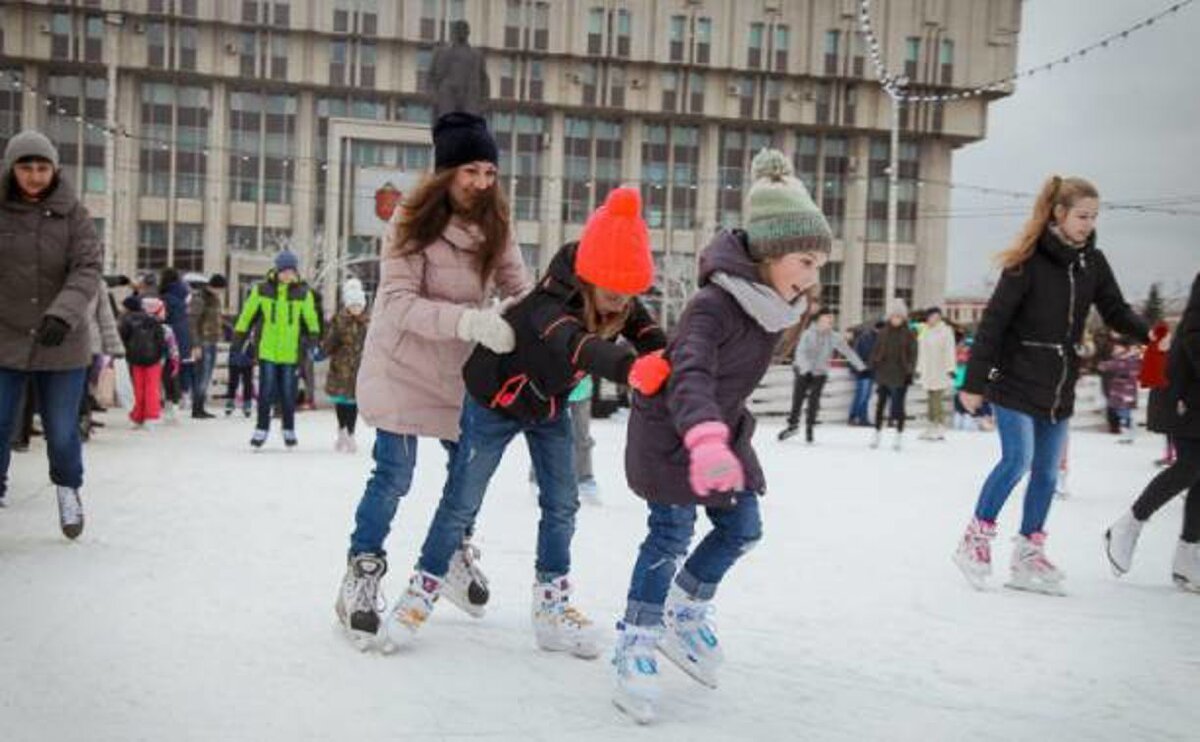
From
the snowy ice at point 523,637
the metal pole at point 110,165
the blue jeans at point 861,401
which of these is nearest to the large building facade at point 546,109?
the metal pole at point 110,165

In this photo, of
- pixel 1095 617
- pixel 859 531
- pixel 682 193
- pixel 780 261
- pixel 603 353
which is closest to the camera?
pixel 603 353

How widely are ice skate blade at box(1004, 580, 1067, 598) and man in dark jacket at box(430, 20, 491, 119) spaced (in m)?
4.55

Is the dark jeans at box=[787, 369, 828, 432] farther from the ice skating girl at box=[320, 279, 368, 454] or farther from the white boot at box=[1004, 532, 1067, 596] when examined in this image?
the white boot at box=[1004, 532, 1067, 596]

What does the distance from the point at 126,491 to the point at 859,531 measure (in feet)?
13.0

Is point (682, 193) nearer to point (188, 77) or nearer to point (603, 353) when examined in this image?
point (188, 77)

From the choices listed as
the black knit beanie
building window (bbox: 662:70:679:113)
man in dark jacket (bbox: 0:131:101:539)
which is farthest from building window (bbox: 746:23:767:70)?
the black knit beanie

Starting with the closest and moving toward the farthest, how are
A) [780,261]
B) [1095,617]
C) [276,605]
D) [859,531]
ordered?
[780,261] → [276,605] → [1095,617] → [859,531]

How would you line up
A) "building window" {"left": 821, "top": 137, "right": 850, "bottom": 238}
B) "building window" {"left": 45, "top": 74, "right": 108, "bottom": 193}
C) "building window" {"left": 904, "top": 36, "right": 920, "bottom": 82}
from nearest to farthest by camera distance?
"building window" {"left": 45, "top": 74, "right": 108, "bottom": 193} < "building window" {"left": 904, "top": 36, "right": 920, "bottom": 82} < "building window" {"left": 821, "top": 137, "right": 850, "bottom": 238}

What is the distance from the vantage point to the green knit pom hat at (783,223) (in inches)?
108

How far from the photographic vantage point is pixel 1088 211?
4199 millimetres

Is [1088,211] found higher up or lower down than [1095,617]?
higher up

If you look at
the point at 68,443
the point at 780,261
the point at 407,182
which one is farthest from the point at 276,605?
the point at 407,182

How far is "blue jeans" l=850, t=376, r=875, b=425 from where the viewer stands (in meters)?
15.6

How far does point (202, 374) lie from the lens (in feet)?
40.1
